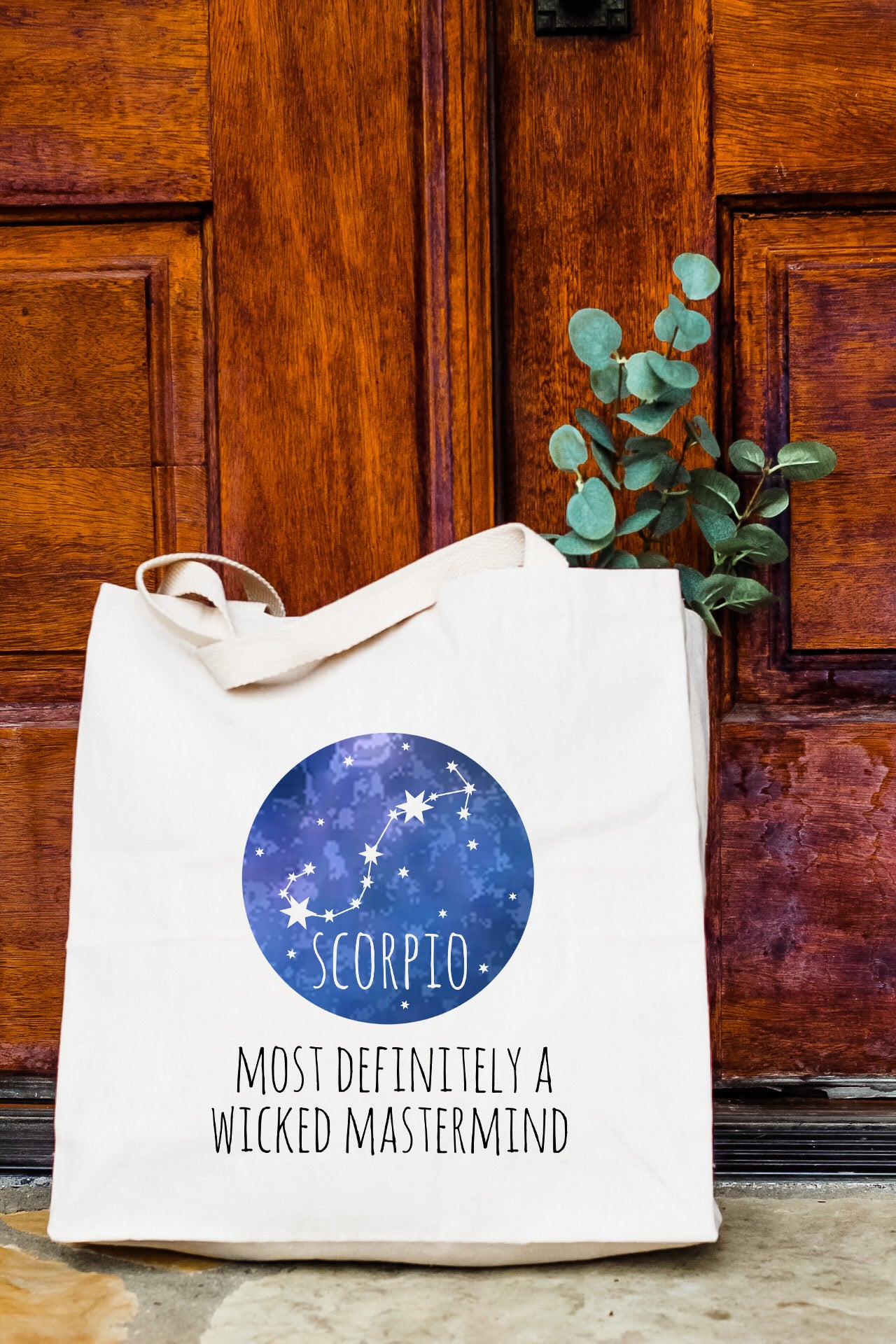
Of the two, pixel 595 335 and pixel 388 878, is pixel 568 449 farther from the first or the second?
pixel 388 878

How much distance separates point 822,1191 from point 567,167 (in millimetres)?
731

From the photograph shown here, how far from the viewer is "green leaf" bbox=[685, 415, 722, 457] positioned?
0.70 meters

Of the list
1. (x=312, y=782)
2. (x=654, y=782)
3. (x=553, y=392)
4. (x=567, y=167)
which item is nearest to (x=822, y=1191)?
(x=654, y=782)

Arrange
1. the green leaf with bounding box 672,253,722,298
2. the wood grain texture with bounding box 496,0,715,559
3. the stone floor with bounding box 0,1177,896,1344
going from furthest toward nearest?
the wood grain texture with bounding box 496,0,715,559 < the green leaf with bounding box 672,253,722,298 < the stone floor with bounding box 0,1177,896,1344

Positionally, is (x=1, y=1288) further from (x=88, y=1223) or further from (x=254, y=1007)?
(x=254, y=1007)

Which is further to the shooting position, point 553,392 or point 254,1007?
point 553,392

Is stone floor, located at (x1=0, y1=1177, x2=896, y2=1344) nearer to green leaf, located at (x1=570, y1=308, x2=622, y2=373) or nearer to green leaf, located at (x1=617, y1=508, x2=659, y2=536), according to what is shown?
green leaf, located at (x1=617, y1=508, x2=659, y2=536)

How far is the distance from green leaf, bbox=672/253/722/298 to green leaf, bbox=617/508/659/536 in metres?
0.14

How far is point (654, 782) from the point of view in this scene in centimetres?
61

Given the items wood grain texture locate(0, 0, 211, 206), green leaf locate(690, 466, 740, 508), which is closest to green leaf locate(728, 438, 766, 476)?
green leaf locate(690, 466, 740, 508)

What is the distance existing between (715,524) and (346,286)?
317 mm

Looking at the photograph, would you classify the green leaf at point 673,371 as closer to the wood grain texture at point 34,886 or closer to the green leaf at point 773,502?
the green leaf at point 773,502

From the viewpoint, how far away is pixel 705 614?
2.34 ft

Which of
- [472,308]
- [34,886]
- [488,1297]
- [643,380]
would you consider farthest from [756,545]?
[34,886]
